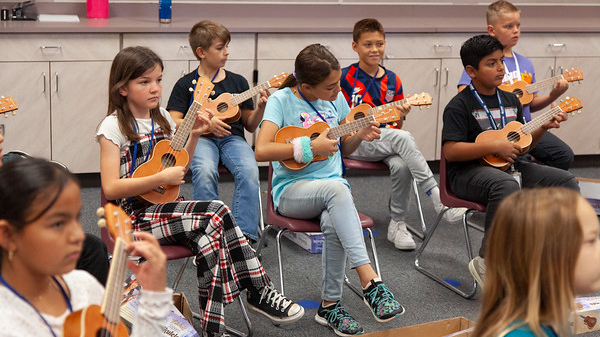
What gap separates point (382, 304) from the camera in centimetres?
273

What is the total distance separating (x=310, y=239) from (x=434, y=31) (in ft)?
6.12

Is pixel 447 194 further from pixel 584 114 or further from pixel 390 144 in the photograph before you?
pixel 584 114

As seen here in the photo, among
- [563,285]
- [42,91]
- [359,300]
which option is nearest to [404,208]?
[359,300]

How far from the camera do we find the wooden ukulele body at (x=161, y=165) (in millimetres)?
2695

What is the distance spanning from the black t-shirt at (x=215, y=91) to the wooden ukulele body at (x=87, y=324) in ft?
7.06

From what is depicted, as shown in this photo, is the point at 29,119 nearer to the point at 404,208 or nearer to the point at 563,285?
the point at 404,208

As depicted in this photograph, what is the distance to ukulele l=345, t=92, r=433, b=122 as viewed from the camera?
3264 millimetres

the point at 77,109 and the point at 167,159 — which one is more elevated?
the point at 167,159

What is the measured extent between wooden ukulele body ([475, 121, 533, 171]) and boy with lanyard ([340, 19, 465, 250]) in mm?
576

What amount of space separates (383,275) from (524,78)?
1.32 metres

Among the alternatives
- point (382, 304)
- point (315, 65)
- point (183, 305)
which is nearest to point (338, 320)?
point (382, 304)

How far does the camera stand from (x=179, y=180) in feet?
8.79

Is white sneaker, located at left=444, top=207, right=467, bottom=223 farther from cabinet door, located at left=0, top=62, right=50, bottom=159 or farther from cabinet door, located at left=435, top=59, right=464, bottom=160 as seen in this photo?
cabinet door, located at left=0, top=62, right=50, bottom=159

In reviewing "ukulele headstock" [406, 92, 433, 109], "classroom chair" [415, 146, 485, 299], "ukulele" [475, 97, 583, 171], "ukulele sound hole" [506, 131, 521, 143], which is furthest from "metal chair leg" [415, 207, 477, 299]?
"ukulele headstock" [406, 92, 433, 109]
